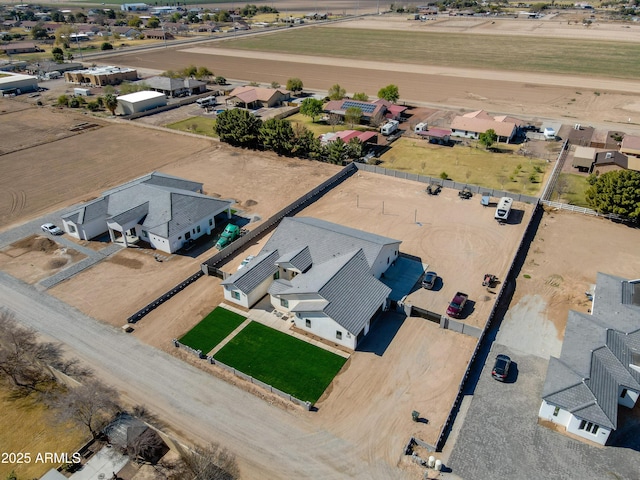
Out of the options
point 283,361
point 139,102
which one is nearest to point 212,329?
point 283,361

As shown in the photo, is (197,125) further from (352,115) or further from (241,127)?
(352,115)

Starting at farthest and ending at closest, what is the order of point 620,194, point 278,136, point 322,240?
point 278,136
point 620,194
point 322,240

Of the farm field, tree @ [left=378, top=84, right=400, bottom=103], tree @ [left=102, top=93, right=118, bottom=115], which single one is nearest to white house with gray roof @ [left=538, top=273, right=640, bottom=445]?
the farm field

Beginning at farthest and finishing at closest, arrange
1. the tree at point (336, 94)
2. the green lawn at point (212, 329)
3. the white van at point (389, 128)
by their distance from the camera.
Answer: the tree at point (336, 94) < the white van at point (389, 128) < the green lawn at point (212, 329)

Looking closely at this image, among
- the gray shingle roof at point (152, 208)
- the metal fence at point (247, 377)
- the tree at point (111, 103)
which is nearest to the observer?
the metal fence at point (247, 377)

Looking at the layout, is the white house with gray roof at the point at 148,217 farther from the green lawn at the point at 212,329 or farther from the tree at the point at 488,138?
the tree at the point at 488,138

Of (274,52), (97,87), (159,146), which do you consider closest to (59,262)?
(159,146)

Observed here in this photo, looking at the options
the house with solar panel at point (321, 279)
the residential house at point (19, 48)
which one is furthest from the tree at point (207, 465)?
the residential house at point (19, 48)
